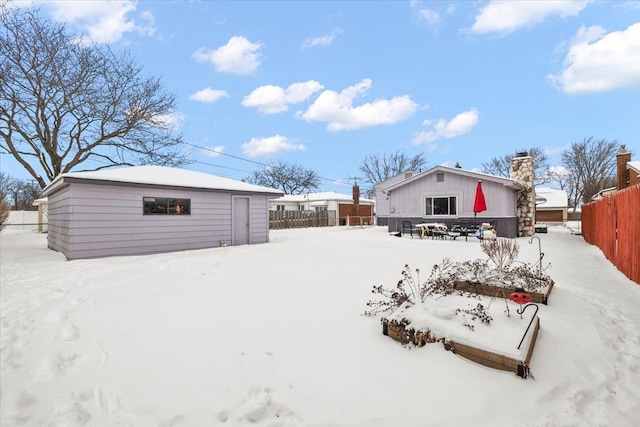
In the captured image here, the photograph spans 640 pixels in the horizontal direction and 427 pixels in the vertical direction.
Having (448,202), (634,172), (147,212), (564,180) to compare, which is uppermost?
(564,180)

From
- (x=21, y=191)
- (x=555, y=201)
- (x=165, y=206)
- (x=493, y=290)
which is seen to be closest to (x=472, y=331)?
(x=493, y=290)

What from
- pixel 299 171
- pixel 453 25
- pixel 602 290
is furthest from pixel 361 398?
pixel 299 171

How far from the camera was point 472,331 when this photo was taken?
290 cm

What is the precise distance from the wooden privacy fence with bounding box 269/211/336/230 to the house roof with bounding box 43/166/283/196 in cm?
1007

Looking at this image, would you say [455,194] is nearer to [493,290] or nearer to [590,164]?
[493,290]

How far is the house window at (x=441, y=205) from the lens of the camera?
51.3ft

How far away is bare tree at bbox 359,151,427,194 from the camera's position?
43094mm

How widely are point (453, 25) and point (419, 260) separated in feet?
33.7

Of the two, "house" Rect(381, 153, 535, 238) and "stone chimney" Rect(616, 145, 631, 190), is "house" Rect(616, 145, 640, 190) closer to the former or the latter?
"stone chimney" Rect(616, 145, 631, 190)

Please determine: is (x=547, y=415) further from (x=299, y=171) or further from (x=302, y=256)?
(x=299, y=171)

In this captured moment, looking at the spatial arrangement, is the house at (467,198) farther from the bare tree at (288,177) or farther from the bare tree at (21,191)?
the bare tree at (21,191)

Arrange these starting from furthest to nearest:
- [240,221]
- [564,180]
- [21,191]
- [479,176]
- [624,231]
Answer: [21,191], [564,180], [479,176], [240,221], [624,231]

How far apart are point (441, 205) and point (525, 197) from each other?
4.34 m

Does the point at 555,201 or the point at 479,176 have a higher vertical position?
the point at 479,176
